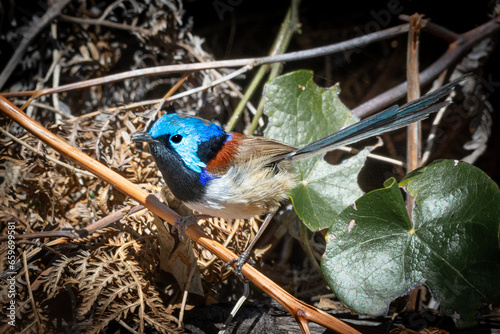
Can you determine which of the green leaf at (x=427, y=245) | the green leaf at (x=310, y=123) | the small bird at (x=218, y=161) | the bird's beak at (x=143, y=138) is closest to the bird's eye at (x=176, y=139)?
the small bird at (x=218, y=161)

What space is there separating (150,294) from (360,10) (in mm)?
3280

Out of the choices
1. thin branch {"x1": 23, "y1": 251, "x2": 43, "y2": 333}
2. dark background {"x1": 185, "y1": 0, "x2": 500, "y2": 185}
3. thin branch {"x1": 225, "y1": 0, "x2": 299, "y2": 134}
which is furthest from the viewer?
dark background {"x1": 185, "y1": 0, "x2": 500, "y2": 185}

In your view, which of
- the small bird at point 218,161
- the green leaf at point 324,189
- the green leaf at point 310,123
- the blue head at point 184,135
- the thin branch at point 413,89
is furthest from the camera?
the thin branch at point 413,89

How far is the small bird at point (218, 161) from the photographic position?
2.10 metres

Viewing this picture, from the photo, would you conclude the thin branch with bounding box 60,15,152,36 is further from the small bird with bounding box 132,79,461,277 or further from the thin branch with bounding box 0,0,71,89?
the small bird with bounding box 132,79,461,277

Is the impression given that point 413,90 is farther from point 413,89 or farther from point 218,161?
point 218,161

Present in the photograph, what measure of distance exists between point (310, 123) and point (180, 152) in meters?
1.08

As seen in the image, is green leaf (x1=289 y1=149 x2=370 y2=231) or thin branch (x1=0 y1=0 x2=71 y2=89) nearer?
green leaf (x1=289 y1=149 x2=370 y2=231)

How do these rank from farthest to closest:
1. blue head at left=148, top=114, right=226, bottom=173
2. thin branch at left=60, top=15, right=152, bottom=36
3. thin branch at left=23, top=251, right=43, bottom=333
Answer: thin branch at left=60, top=15, right=152, bottom=36 < blue head at left=148, top=114, right=226, bottom=173 < thin branch at left=23, top=251, right=43, bottom=333

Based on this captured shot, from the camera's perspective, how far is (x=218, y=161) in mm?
2328

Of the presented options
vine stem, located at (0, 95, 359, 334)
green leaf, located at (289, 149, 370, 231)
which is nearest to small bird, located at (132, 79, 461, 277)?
vine stem, located at (0, 95, 359, 334)

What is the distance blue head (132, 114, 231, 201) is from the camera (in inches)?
87.4

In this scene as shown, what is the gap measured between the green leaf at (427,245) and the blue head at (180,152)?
2.82 ft

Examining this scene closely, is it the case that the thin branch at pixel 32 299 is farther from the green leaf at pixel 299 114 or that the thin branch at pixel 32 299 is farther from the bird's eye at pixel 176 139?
the green leaf at pixel 299 114
